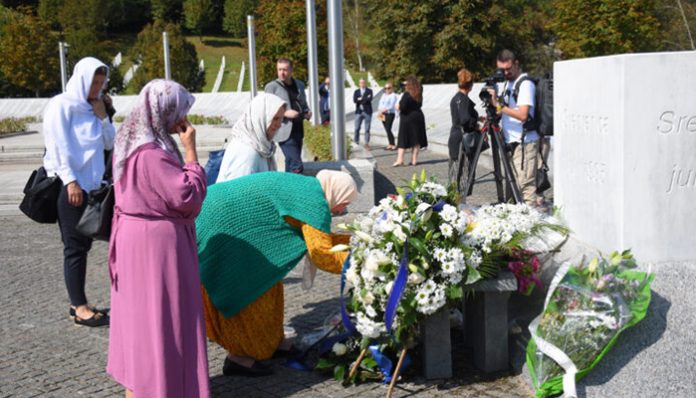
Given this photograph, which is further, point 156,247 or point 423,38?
point 423,38

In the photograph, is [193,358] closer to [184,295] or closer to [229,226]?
[184,295]

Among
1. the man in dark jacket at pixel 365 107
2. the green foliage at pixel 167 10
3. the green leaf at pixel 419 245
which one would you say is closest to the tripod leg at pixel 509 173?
the green leaf at pixel 419 245

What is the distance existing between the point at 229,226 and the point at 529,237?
5.36ft

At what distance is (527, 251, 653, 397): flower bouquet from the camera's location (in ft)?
14.1

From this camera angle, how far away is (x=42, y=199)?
19.5 ft

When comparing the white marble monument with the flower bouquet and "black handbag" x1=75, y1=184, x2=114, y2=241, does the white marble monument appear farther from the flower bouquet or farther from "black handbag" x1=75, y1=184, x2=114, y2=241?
"black handbag" x1=75, y1=184, x2=114, y2=241

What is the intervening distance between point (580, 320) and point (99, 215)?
2.61 m

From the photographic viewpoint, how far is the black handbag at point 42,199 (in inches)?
233

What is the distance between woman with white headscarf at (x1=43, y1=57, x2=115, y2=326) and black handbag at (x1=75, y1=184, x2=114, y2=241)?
0.99m

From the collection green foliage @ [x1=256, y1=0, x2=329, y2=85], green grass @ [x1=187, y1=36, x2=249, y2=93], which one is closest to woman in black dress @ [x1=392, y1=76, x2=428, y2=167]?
green foliage @ [x1=256, y1=0, x2=329, y2=85]

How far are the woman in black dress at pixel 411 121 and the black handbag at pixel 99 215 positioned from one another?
1128cm

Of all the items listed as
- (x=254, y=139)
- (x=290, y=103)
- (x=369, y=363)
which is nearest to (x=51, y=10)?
(x=290, y=103)

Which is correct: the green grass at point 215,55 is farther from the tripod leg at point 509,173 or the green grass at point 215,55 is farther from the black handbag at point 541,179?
the black handbag at point 541,179

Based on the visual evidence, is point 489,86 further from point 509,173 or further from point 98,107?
point 98,107
